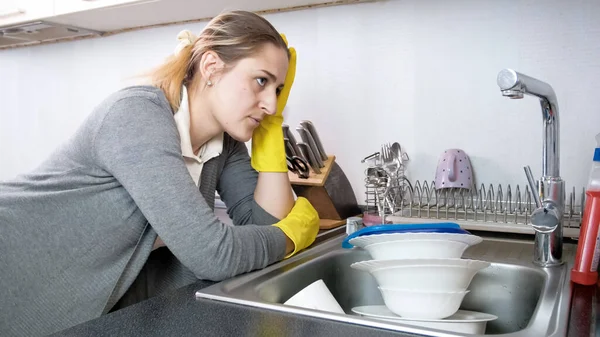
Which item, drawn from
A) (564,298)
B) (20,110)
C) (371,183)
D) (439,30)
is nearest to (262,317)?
(564,298)

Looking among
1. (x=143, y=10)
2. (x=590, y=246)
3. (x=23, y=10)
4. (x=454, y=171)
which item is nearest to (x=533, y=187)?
(x=590, y=246)

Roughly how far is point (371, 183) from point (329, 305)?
1.78ft

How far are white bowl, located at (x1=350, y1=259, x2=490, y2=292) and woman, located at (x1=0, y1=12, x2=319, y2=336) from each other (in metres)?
0.25

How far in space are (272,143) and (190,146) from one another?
9.8 inches

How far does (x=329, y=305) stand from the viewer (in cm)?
82

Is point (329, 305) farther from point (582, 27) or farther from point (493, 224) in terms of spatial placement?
point (582, 27)

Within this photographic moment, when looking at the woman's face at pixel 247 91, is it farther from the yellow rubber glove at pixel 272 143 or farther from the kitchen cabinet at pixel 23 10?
the kitchen cabinet at pixel 23 10

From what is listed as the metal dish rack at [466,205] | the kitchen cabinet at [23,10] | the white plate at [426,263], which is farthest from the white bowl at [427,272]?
the kitchen cabinet at [23,10]

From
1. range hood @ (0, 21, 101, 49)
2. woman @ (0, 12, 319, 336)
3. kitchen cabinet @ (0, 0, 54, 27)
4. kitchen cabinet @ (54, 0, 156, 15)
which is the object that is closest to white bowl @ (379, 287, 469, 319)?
woman @ (0, 12, 319, 336)

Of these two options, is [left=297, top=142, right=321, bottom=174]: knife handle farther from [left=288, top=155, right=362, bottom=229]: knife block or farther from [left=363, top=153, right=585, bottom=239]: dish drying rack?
[left=363, top=153, right=585, bottom=239]: dish drying rack

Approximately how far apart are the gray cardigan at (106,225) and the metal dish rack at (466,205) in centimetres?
39

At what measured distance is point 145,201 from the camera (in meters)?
0.88

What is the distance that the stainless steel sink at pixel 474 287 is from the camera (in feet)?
2.31

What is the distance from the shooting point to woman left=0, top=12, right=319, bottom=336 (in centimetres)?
88
